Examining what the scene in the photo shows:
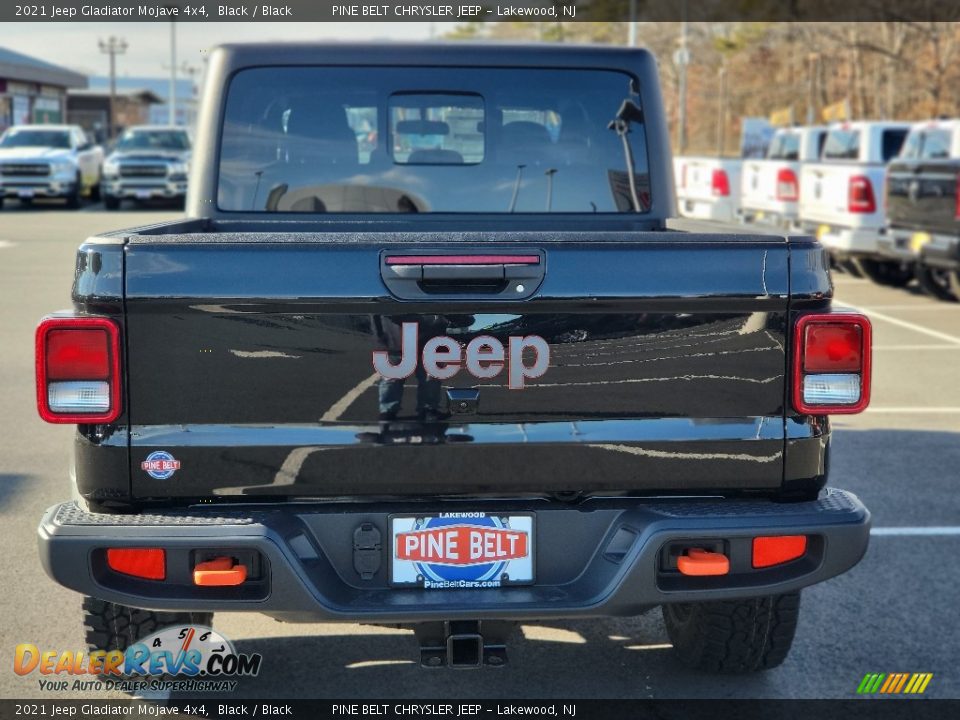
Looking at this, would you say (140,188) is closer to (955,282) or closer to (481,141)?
(955,282)

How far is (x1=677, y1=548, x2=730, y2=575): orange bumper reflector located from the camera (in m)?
3.45

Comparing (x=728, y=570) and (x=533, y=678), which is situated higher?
(x=728, y=570)

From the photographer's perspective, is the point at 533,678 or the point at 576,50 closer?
the point at 533,678

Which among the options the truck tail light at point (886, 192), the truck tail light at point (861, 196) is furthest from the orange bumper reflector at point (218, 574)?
the truck tail light at point (861, 196)

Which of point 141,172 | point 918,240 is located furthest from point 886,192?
point 141,172

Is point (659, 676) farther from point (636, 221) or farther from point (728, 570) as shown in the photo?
point (636, 221)

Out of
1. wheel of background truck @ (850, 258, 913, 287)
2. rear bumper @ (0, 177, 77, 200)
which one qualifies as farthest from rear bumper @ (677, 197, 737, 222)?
rear bumper @ (0, 177, 77, 200)

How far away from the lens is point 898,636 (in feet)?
15.4

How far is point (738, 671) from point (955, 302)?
11.7 meters

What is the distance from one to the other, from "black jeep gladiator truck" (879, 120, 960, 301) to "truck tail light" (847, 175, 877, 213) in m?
0.43

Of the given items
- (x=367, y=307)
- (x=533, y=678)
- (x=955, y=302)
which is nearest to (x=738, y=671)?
(x=533, y=678)

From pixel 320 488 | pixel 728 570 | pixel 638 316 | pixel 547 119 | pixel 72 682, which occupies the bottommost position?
pixel 72 682

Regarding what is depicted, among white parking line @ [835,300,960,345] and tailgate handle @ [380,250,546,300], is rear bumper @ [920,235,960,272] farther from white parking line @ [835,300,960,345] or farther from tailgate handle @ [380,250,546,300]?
tailgate handle @ [380,250,546,300]

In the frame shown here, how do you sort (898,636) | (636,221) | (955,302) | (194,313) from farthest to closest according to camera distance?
(955,302) < (636,221) < (898,636) < (194,313)
